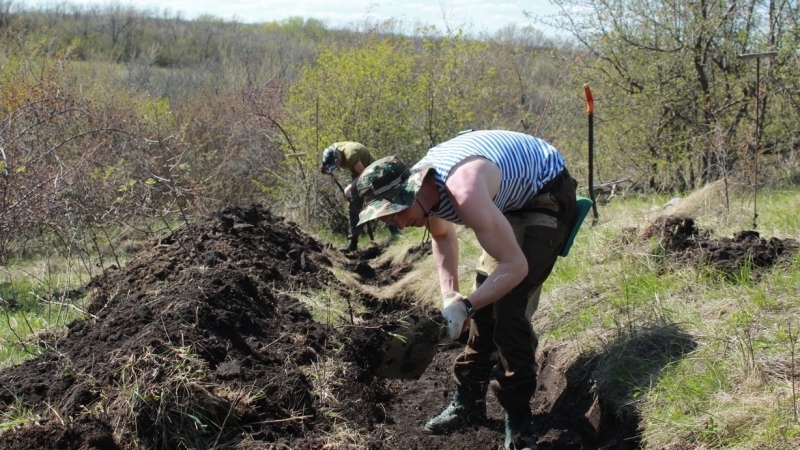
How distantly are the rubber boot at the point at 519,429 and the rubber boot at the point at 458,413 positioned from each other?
44cm

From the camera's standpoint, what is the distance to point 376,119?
1247cm

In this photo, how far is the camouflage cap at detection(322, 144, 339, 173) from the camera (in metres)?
10.1

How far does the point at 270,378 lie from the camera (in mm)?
4355

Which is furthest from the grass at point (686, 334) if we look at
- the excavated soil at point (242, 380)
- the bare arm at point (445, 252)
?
the bare arm at point (445, 252)

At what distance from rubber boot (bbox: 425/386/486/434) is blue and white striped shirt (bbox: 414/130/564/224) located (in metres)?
1.30

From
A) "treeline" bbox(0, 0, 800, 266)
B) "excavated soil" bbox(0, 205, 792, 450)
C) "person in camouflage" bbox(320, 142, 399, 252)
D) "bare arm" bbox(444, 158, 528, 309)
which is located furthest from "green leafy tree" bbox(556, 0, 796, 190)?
"bare arm" bbox(444, 158, 528, 309)

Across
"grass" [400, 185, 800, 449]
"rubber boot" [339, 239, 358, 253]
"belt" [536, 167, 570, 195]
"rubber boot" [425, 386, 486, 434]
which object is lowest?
"rubber boot" [339, 239, 358, 253]

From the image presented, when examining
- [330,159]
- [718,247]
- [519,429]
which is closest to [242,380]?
[519,429]

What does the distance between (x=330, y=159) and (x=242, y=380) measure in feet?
20.2

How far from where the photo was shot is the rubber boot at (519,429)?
4199 millimetres

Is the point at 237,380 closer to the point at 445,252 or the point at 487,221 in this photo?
the point at 445,252

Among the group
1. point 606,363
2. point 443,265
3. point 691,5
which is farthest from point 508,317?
point 691,5

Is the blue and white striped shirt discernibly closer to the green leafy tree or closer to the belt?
the belt

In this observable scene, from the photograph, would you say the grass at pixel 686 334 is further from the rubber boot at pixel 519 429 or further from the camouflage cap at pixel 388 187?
the camouflage cap at pixel 388 187
